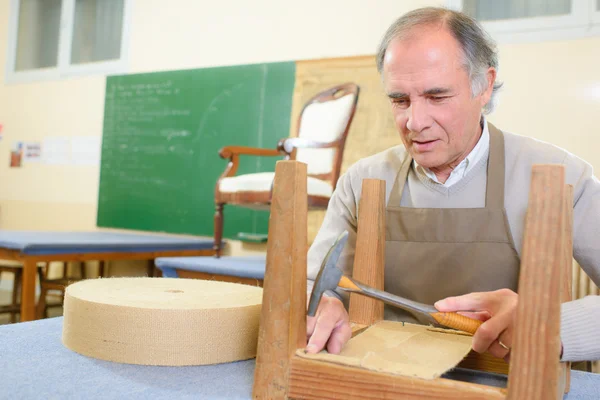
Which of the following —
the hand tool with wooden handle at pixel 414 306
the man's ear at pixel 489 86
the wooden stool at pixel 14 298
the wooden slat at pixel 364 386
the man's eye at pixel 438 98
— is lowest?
the wooden stool at pixel 14 298

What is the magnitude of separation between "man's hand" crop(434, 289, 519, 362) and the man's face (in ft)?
1.55

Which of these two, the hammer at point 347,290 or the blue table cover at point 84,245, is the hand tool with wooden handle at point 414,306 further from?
the blue table cover at point 84,245

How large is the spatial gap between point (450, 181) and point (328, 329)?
66 cm

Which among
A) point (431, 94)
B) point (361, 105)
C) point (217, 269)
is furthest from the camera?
point (361, 105)

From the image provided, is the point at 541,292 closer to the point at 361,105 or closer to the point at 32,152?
the point at 361,105

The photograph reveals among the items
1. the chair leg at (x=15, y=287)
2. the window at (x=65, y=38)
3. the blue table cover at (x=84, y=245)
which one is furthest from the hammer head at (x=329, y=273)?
the window at (x=65, y=38)

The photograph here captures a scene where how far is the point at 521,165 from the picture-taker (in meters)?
1.25

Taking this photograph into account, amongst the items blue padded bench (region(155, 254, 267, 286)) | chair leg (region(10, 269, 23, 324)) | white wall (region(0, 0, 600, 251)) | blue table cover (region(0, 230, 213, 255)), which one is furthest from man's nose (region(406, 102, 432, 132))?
chair leg (region(10, 269, 23, 324))

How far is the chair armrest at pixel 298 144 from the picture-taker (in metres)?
3.19

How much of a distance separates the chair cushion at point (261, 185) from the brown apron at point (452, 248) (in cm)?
187

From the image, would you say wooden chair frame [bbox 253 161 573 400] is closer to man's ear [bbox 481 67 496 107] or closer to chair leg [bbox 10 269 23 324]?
man's ear [bbox 481 67 496 107]

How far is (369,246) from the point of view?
91cm

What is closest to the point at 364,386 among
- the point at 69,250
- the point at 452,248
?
the point at 452,248

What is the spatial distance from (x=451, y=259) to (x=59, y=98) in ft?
17.9
